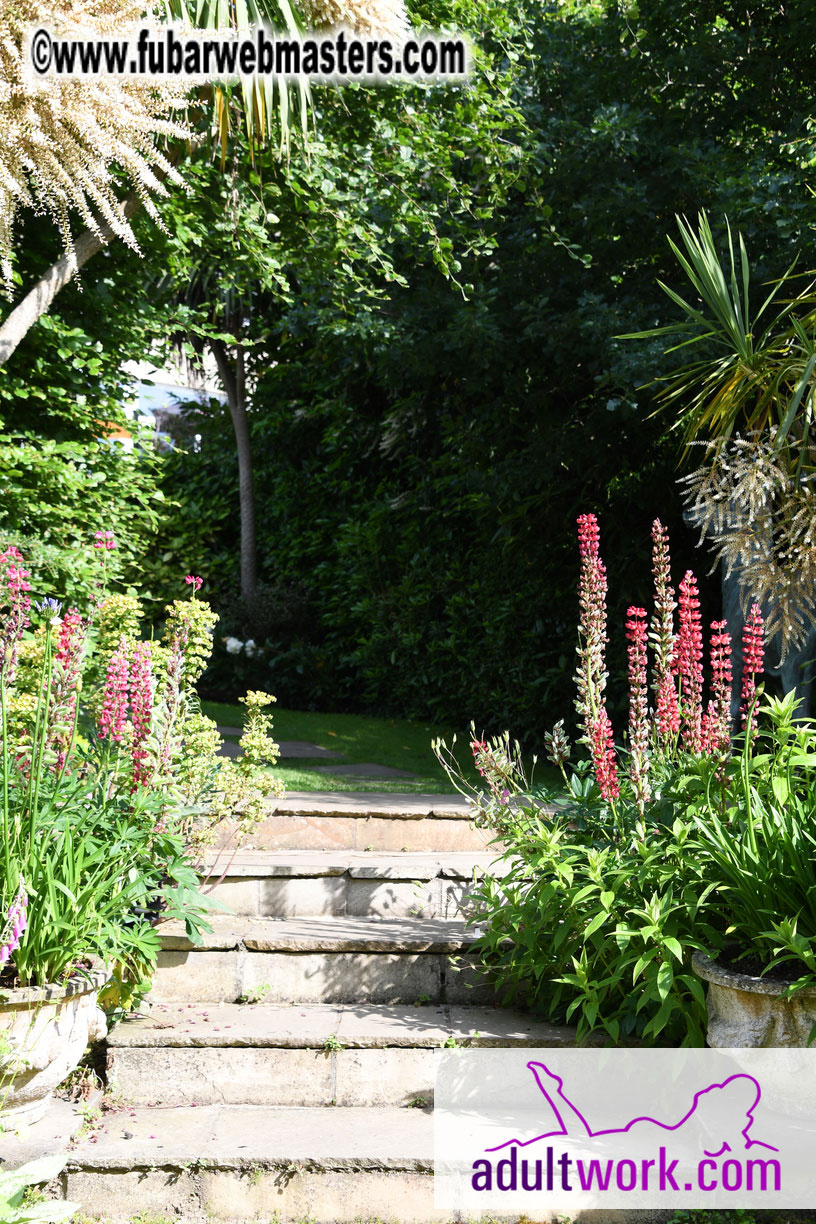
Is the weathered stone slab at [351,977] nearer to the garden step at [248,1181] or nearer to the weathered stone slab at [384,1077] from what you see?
the weathered stone slab at [384,1077]

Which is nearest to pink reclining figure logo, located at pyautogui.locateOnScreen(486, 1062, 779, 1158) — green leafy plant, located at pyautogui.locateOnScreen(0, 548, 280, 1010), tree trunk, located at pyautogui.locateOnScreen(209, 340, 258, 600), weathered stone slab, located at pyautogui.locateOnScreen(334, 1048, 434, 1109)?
weathered stone slab, located at pyautogui.locateOnScreen(334, 1048, 434, 1109)

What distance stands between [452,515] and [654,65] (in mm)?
4122

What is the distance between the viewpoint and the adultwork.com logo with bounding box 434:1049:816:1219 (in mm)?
2609

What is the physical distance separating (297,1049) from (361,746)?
493 centimetres

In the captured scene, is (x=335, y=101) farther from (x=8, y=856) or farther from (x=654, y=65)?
(x=8, y=856)

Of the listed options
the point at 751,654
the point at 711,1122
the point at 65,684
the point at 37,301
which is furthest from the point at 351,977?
the point at 37,301

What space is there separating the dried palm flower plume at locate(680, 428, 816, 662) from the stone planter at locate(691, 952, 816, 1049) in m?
1.22

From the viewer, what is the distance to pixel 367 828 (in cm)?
471

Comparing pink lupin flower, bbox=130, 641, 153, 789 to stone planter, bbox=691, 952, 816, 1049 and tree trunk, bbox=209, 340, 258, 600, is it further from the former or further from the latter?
tree trunk, bbox=209, 340, 258, 600

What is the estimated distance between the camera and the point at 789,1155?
2596 mm

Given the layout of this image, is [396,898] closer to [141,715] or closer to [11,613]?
[141,715]

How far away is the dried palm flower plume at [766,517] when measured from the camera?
355cm

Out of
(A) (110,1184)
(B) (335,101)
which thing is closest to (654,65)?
(B) (335,101)

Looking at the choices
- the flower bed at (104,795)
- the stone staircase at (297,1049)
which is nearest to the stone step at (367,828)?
the stone staircase at (297,1049)
